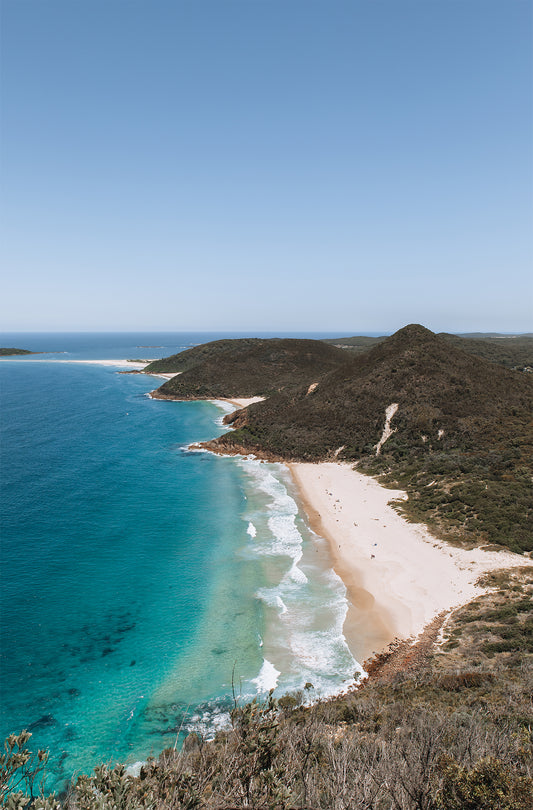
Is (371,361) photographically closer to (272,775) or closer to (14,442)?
(14,442)

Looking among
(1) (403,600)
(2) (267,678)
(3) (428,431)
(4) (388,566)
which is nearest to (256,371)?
(3) (428,431)

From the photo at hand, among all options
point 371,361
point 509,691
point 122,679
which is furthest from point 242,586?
point 371,361

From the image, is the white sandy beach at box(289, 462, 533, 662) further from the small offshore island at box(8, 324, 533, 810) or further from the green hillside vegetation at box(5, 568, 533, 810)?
the green hillside vegetation at box(5, 568, 533, 810)

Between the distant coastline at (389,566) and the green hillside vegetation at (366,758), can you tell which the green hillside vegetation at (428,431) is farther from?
the green hillside vegetation at (366,758)

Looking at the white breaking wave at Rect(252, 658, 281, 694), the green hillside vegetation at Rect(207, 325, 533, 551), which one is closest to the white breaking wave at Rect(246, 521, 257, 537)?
the green hillside vegetation at Rect(207, 325, 533, 551)

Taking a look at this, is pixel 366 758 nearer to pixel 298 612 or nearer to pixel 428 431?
pixel 298 612

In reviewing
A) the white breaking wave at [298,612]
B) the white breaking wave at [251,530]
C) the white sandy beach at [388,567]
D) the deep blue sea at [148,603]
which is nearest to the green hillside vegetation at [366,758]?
the white breaking wave at [298,612]

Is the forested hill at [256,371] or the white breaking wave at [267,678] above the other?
the forested hill at [256,371]
